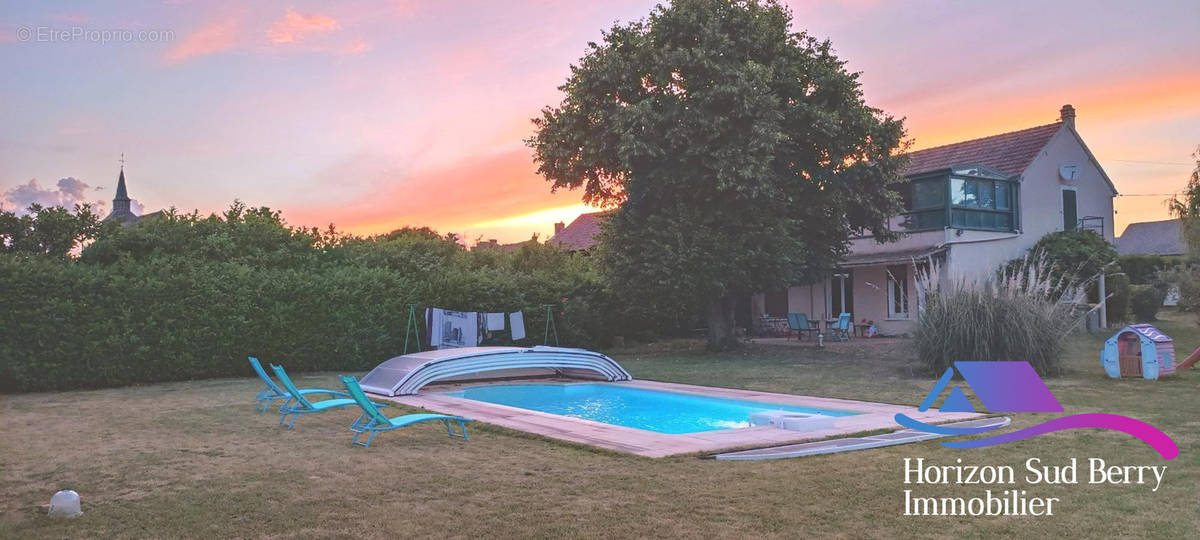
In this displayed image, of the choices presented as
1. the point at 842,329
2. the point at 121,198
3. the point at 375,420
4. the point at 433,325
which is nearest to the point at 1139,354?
the point at 842,329

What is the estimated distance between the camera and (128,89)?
46.0ft

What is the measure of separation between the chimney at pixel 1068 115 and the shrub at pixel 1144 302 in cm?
567

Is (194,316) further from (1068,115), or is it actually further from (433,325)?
(1068,115)

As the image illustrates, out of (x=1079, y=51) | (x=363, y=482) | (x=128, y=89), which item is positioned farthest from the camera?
(x=1079, y=51)

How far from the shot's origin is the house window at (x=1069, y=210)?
2750cm

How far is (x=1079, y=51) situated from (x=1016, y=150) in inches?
487

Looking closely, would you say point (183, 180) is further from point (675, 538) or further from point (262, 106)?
point (675, 538)

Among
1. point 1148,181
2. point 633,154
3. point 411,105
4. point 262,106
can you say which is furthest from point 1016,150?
point 262,106

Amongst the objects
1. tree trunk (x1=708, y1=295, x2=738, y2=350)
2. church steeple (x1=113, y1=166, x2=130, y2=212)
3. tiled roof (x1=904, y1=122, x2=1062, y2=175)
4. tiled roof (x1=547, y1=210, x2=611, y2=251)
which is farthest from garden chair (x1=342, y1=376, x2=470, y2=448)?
church steeple (x1=113, y1=166, x2=130, y2=212)

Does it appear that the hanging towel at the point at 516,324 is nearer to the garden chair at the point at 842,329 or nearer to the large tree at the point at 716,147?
the large tree at the point at 716,147

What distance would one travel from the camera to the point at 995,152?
90.7 ft

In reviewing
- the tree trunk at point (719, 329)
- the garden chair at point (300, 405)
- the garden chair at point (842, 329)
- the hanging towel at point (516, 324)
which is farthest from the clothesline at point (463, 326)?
the garden chair at point (842, 329)

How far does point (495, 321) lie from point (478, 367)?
16.7 feet

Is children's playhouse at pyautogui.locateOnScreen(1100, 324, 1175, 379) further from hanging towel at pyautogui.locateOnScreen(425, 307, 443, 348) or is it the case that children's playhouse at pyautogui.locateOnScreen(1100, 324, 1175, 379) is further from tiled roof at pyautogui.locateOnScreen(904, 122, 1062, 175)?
tiled roof at pyautogui.locateOnScreen(904, 122, 1062, 175)
